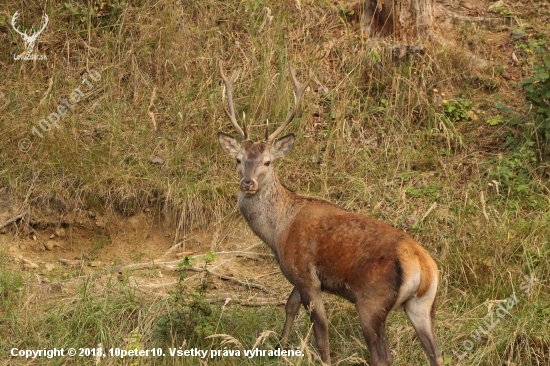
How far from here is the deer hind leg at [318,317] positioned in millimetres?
6586

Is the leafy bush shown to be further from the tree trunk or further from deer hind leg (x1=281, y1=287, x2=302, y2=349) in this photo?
deer hind leg (x1=281, y1=287, x2=302, y2=349)

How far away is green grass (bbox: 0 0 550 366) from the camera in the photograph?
7.05m

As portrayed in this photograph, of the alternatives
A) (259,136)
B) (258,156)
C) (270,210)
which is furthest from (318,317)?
(259,136)

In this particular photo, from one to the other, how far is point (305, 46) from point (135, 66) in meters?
1.87

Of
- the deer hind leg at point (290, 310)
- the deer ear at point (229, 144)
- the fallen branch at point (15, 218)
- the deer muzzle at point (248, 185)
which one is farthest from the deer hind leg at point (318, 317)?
the fallen branch at point (15, 218)

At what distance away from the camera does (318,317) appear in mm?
6629

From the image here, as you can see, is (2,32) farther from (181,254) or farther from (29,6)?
(181,254)

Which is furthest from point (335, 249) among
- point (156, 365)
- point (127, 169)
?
point (127, 169)

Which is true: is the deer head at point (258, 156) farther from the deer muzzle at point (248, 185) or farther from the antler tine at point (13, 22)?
the antler tine at point (13, 22)

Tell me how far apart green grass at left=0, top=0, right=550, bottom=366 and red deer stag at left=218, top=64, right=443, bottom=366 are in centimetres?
49

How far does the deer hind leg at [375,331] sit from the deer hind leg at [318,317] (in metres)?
0.45

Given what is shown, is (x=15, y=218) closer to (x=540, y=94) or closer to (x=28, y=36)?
(x=28, y=36)

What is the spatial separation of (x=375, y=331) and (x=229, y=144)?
2.30m

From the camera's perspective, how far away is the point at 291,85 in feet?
31.1
